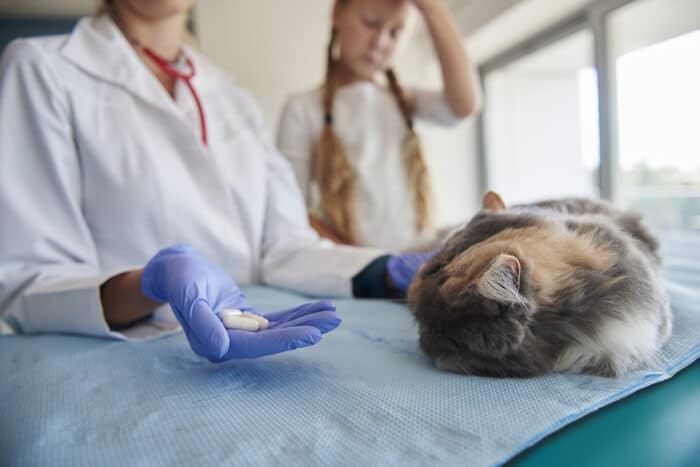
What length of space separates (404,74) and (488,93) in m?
0.55

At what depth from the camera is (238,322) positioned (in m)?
0.67

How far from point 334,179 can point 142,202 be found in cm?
84

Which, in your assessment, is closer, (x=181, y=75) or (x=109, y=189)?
(x=109, y=189)

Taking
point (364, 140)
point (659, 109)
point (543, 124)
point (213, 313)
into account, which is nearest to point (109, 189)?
point (213, 313)

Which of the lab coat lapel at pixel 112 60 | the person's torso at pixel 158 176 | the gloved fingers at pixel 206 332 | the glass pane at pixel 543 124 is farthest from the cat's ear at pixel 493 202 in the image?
the glass pane at pixel 543 124

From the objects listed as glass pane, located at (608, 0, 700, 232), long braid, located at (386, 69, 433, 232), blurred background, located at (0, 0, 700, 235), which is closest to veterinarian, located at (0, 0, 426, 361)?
long braid, located at (386, 69, 433, 232)

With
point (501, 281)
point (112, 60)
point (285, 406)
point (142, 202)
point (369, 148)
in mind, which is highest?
point (112, 60)

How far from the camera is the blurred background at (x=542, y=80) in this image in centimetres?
163

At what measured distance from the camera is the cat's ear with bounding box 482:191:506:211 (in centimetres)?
88

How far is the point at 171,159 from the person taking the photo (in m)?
1.15

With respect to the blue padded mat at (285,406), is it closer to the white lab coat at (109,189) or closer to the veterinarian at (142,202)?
the veterinarian at (142,202)

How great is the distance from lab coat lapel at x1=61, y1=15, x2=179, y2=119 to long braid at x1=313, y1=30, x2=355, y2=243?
721mm

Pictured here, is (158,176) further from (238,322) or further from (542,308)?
(542,308)

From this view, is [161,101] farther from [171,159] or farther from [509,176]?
[509,176]
